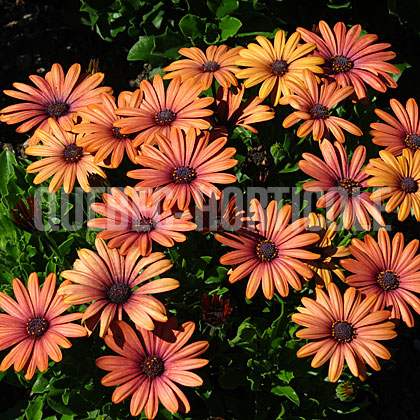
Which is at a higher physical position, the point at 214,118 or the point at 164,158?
the point at 214,118

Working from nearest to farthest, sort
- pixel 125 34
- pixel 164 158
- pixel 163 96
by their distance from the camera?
pixel 164 158
pixel 163 96
pixel 125 34

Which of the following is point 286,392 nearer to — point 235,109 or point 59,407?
point 59,407

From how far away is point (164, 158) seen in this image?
2307mm

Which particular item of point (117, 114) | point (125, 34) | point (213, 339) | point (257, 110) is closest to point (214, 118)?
point (257, 110)

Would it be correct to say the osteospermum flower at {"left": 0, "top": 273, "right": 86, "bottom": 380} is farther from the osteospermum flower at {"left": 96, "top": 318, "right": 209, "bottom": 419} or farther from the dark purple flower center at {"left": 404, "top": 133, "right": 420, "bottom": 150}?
the dark purple flower center at {"left": 404, "top": 133, "right": 420, "bottom": 150}

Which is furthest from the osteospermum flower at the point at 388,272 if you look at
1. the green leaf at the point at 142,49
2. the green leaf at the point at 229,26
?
the green leaf at the point at 142,49

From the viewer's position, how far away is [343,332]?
2215 millimetres

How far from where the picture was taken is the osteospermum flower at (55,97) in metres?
2.70

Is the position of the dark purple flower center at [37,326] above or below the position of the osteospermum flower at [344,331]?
below

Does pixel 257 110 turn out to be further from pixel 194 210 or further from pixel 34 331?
pixel 34 331

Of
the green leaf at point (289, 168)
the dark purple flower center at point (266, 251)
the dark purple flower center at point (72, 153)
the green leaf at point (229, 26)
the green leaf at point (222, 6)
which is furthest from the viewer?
the green leaf at point (222, 6)

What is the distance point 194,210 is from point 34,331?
32.1 inches

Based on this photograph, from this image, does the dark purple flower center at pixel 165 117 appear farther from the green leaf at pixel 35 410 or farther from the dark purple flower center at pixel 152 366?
the green leaf at pixel 35 410

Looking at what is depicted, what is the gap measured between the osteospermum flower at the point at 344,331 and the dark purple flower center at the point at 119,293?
69 cm
